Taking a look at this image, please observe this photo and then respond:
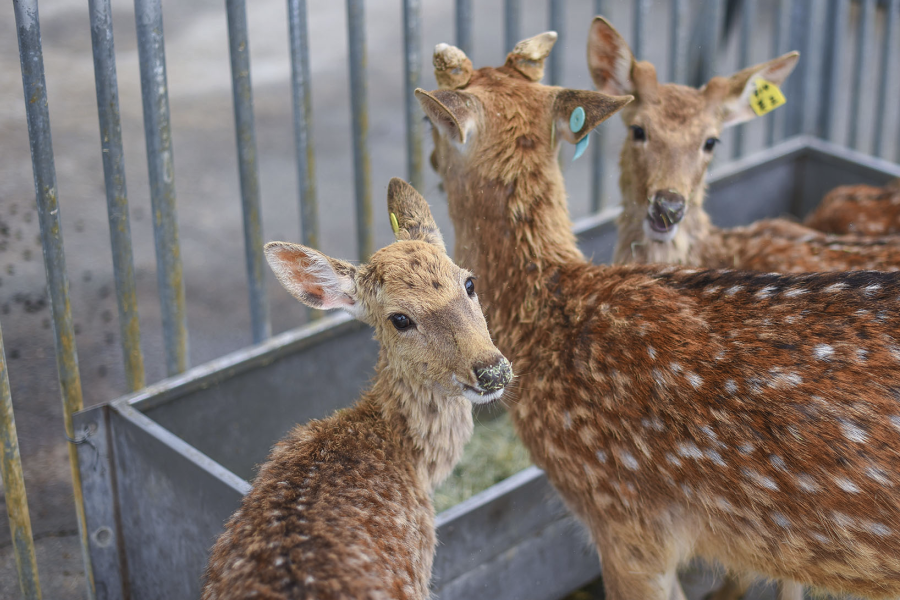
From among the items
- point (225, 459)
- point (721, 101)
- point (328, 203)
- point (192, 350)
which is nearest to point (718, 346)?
point (721, 101)

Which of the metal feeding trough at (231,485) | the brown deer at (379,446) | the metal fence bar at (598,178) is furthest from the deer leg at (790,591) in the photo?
the metal fence bar at (598,178)

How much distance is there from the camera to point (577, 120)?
3344 millimetres

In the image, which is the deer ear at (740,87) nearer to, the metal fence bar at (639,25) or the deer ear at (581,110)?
the deer ear at (581,110)

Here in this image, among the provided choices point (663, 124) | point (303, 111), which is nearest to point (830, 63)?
point (663, 124)

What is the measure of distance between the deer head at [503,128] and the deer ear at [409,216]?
312 millimetres

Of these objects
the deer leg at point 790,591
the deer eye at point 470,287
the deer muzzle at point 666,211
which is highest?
the deer muzzle at point 666,211

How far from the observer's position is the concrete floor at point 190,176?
528 cm

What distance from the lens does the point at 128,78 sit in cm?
891

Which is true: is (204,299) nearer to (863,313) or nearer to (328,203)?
(328,203)

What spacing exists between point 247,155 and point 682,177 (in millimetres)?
1890

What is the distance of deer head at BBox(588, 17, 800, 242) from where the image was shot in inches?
155

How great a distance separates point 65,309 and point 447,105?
161 cm

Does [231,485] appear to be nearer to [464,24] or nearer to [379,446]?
[379,446]

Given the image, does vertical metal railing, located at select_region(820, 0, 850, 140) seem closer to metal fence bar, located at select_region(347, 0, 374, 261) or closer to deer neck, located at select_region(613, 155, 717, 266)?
deer neck, located at select_region(613, 155, 717, 266)
